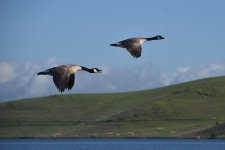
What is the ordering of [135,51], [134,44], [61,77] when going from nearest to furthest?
[61,77], [135,51], [134,44]

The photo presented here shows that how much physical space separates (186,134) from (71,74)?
175026mm

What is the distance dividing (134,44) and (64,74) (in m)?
5.21

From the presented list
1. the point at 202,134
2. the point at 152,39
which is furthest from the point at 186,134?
the point at 152,39

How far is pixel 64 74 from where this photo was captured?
2497 centimetres

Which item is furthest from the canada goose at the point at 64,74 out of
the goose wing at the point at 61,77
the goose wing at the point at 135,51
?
the goose wing at the point at 135,51

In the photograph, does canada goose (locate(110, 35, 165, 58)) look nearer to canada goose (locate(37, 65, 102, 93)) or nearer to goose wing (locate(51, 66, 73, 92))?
canada goose (locate(37, 65, 102, 93))

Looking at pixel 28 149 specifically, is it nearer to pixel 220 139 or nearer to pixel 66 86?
pixel 220 139

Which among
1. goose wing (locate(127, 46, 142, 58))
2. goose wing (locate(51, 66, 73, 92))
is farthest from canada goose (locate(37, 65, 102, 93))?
goose wing (locate(127, 46, 142, 58))

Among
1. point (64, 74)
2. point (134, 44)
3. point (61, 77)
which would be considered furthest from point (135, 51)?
point (61, 77)

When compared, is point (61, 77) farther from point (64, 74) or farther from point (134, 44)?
point (134, 44)

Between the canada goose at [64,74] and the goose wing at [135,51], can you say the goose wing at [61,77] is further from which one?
the goose wing at [135,51]

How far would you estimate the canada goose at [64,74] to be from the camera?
24.1 metres

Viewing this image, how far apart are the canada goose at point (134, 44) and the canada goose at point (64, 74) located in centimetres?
238

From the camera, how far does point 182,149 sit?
12731 centimetres
